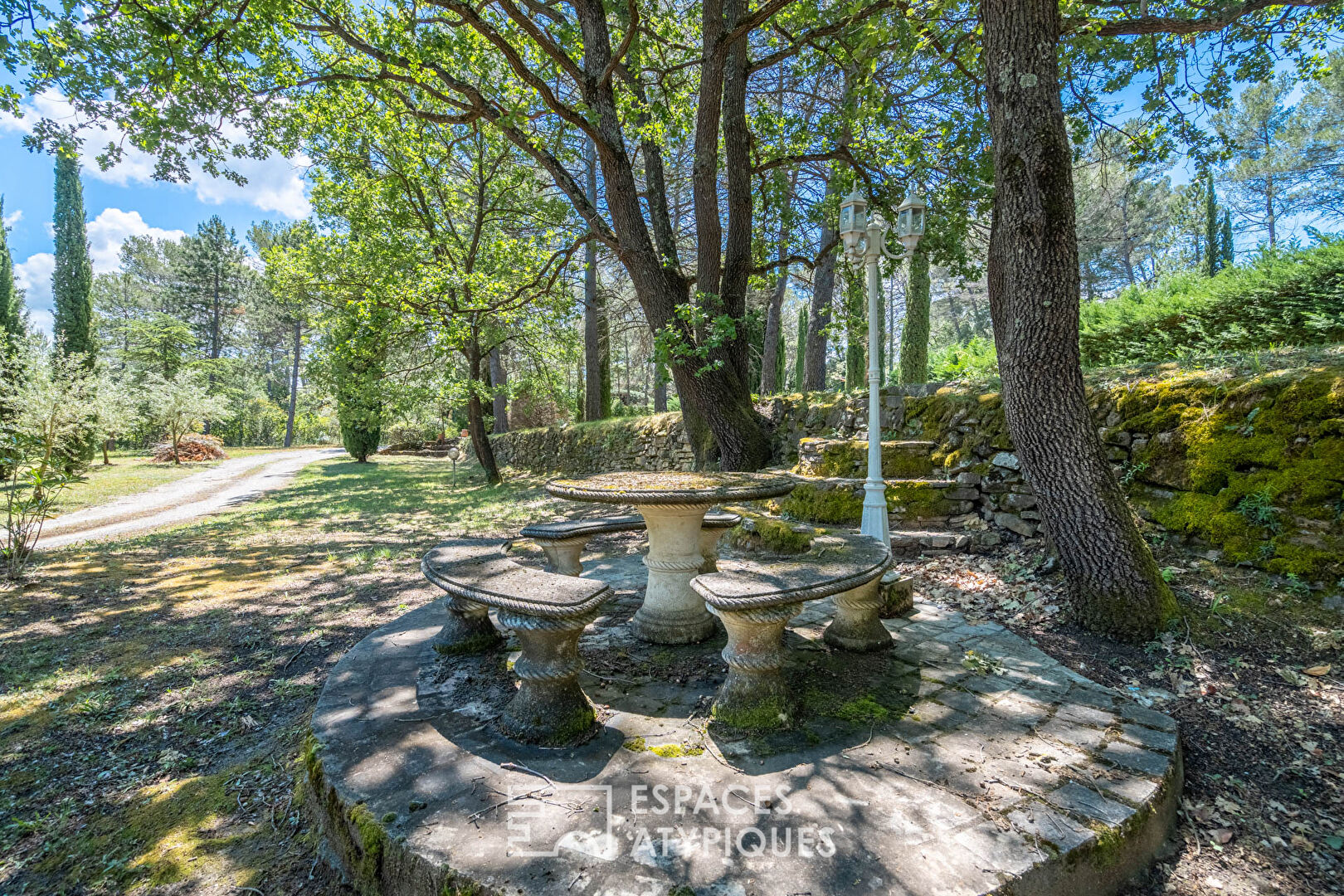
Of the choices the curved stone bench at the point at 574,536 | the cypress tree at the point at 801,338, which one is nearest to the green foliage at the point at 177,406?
the cypress tree at the point at 801,338

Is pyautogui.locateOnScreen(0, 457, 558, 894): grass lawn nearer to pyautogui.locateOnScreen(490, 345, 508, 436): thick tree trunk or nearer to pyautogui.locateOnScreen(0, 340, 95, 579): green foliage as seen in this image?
pyautogui.locateOnScreen(0, 340, 95, 579): green foliage

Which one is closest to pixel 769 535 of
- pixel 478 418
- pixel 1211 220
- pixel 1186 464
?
pixel 1186 464

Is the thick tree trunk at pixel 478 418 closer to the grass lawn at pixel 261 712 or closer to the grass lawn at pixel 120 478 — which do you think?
the grass lawn at pixel 120 478

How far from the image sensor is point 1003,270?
10.8ft

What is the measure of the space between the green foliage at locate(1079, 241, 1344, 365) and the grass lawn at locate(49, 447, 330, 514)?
1131 cm

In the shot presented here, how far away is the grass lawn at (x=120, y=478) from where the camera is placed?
9.92 meters

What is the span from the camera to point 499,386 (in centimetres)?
1362

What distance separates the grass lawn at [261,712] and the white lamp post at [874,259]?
2.40 ft

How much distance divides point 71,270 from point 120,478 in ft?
27.6

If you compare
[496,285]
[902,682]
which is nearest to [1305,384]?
[902,682]

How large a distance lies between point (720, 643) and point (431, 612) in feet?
6.09

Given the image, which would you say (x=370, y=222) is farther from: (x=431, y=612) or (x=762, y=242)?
(x=431, y=612)

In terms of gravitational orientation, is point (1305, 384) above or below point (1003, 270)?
below

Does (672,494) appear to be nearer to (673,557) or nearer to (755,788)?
(673,557)
